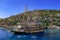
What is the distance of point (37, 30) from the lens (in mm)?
10023

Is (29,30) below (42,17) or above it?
below

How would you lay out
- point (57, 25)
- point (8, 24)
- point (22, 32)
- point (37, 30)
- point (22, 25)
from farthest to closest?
point (57, 25), point (8, 24), point (22, 25), point (37, 30), point (22, 32)

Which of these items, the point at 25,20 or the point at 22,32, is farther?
the point at 25,20

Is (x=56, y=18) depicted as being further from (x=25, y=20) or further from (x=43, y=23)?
(x=25, y=20)

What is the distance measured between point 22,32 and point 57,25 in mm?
4757

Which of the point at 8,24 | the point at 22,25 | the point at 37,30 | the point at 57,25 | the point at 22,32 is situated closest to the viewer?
the point at 22,32

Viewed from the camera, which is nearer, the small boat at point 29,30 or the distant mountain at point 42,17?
the small boat at point 29,30

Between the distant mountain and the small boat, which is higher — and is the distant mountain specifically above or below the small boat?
above

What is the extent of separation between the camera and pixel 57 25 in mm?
13180

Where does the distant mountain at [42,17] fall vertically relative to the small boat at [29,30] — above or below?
above

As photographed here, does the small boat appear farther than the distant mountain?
No

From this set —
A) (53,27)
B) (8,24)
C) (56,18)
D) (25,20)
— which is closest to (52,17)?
(56,18)

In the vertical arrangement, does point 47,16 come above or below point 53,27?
above

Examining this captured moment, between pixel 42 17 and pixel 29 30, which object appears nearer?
pixel 29 30
